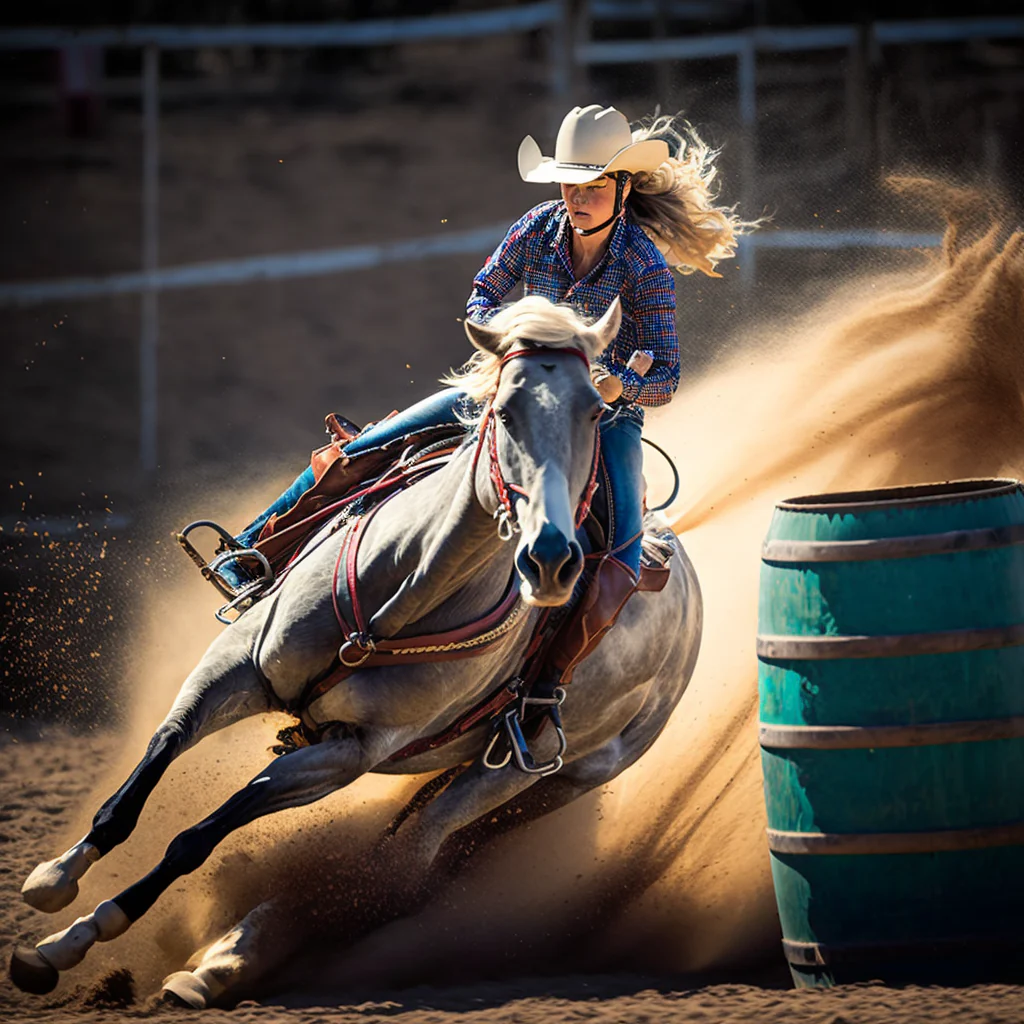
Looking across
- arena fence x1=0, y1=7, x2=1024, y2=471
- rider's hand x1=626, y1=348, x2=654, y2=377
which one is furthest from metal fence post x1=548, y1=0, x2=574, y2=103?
rider's hand x1=626, y1=348, x2=654, y2=377

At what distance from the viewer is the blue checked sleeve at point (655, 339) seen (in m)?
4.79

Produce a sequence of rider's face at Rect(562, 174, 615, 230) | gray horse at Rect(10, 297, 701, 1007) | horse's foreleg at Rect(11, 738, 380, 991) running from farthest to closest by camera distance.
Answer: rider's face at Rect(562, 174, 615, 230)
horse's foreleg at Rect(11, 738, 380, 991)
gray horse at Rect(10, 297, 701, 1007)

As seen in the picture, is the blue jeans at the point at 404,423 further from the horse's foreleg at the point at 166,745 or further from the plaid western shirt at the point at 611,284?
the horse's foreleg at the point at 166,745

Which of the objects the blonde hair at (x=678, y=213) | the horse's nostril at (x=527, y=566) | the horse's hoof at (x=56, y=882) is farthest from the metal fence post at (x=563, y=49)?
the horse's nostril at (x=527, y=566)

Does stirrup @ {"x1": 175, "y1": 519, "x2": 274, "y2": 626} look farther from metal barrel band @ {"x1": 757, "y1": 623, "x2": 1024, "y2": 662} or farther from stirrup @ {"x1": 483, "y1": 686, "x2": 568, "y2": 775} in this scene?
metal barrel band @ {"x1": 757, "y1": 623, "x2": 1024, "y2": 662}

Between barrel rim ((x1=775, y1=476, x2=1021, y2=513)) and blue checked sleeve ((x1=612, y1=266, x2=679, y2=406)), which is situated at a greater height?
blue checked sleeve ((x1=612, y1=266, x2=679, y2=406))

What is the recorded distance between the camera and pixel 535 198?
43.4 feet

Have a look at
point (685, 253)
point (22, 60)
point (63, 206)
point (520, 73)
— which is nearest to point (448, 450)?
point (685, 253)

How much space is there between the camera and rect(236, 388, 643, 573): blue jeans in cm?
497

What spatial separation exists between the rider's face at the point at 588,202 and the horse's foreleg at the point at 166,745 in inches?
62.4

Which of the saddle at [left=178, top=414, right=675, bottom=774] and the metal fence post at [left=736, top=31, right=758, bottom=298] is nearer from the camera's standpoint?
the saddle at [left=178, top=414, right=675, bottom=774]

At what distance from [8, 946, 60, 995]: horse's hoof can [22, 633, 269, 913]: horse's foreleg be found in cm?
14

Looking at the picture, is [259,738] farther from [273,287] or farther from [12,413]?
[273,287]

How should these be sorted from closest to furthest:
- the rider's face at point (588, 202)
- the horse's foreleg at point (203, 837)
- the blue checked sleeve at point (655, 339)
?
the horse's foreleg at point (203, 837) → the blue checked sleeve at point (655, 339) → the rider's face at point (588, 202)
